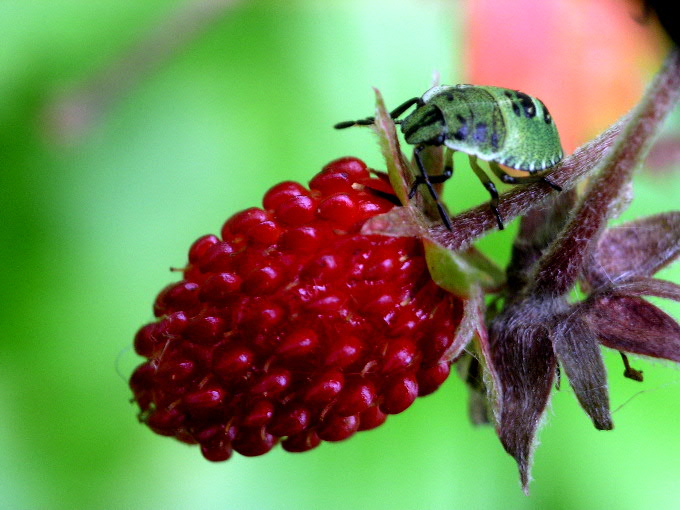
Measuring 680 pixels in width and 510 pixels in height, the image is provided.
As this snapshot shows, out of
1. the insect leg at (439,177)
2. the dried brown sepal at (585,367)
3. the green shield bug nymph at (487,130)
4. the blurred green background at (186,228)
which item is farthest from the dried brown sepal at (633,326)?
the blurred green background at (186,228)

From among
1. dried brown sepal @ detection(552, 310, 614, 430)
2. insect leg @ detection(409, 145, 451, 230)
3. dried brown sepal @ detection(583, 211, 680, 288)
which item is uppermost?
insect leg @ detection(409, 145, 451, 230)

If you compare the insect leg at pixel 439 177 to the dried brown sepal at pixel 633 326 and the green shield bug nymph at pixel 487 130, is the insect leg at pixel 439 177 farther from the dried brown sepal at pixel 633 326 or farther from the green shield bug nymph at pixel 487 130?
the dried brown sepal at pixel 633 326

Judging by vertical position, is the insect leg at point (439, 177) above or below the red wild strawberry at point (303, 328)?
above

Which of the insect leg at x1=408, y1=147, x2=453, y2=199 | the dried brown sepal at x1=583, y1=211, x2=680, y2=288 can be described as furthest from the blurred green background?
the insect leg at x1=408, y1=147, x2=453, y2=199

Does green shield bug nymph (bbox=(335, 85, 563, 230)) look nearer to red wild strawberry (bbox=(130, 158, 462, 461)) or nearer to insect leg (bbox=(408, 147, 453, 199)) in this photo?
insect leg (bbox=(408, 147, 453, 199))

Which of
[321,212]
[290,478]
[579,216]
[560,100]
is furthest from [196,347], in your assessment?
[560,100]

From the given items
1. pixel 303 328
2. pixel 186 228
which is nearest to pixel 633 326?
pixel 303 328

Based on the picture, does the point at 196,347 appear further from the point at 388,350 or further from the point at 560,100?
the point at 560,100
